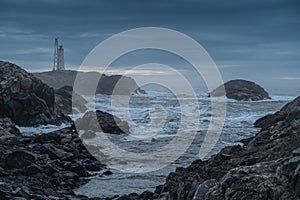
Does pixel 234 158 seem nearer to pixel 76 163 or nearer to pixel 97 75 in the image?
pixel 76 163

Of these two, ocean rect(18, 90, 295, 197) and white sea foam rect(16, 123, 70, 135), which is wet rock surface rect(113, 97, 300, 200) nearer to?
ocean rect(18, 90, 295, 197)

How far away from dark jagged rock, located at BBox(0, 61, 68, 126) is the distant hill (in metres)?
45.6

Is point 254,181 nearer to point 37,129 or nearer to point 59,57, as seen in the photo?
point 37,129

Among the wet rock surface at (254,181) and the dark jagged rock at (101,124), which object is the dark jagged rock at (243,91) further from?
the wet rock surface at (254,181)

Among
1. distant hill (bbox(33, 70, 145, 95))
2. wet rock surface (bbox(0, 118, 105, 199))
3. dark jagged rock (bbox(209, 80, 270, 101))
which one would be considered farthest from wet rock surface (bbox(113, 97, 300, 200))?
distant hill (bbox(33, 70, 145, 95))

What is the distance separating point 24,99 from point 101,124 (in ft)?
15.5

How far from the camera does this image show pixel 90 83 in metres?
84.4

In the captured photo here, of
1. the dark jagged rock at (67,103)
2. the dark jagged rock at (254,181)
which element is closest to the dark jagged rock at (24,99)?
the dark jagged rock at (67,103)

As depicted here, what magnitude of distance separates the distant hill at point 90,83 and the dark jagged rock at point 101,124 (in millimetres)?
46336

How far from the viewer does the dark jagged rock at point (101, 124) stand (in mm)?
26177

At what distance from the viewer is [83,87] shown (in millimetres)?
79875

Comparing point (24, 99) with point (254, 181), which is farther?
point (24, 99)

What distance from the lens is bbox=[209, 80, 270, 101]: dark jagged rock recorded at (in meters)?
60.4

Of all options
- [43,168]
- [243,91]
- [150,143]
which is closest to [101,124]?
[150,143]
